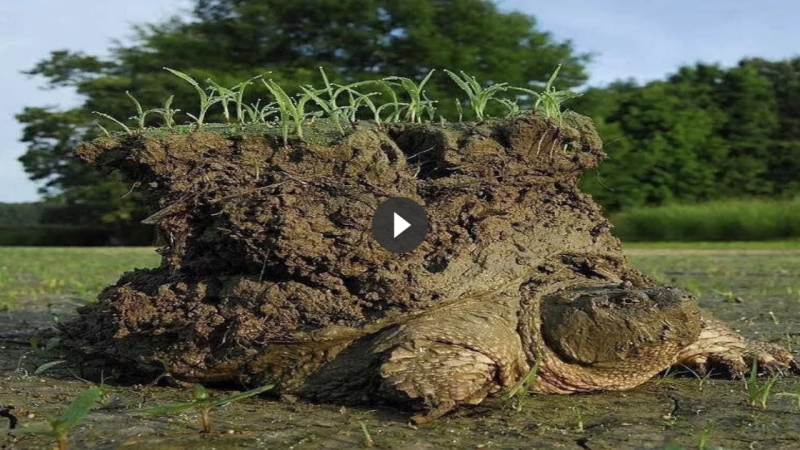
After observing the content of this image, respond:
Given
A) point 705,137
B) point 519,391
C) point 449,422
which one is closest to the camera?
point 449,422

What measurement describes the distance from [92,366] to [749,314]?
364cm

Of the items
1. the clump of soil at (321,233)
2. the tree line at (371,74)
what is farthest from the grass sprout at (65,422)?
the tree line at (371,74)

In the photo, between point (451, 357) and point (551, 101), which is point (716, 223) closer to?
point (551, 101)

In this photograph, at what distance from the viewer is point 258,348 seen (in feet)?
7.12

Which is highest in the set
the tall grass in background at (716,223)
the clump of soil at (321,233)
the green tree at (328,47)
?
the green tree at (328,47)

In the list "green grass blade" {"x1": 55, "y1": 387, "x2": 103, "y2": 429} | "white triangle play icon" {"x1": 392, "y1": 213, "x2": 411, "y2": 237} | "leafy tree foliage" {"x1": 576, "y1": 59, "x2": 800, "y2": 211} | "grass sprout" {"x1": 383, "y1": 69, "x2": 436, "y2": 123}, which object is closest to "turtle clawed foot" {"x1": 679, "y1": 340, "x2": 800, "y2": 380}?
"white triangle play icon" {"x1": 392, "y1": 213, "x2": 411, "y2": 237}

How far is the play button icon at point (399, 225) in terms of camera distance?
88.2 inches

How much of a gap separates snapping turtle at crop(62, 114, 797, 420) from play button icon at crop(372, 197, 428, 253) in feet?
0.09

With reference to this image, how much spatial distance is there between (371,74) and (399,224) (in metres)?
19.1

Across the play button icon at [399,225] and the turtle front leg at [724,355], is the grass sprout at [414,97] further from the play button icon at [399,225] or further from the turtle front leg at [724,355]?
the turtle front leg at [724,355]

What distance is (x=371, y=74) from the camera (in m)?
20.9

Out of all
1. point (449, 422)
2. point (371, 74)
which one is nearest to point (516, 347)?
point (449, 422)

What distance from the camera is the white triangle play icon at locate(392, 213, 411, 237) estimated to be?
7.41 ft

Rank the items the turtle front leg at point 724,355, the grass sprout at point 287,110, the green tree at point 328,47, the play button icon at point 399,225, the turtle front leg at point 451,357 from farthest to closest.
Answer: the green tree at point 328,47 < the turtle front leg at point 724,355 < the grass sprout at point 287,110 < the play button icon at point 399,225 < the turtle front leg at point 451,357
